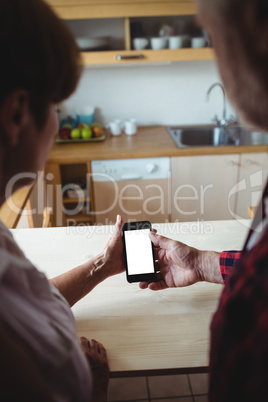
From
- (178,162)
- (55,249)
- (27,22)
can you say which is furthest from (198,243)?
(178,162)

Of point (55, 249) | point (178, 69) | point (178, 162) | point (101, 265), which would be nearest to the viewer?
point (101, 265)

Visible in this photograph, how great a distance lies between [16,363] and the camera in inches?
15.9

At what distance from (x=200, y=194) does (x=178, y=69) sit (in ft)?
3.17

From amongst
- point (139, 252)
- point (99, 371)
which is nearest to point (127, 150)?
point (139, 252)

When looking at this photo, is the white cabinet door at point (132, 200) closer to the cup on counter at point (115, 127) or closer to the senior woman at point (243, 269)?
the cup on counter at point (115, 127)

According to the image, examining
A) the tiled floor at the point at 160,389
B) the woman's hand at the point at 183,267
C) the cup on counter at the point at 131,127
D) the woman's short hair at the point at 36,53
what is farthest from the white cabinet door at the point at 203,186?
the woman's short hair at the point at 36,53

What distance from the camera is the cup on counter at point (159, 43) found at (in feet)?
7.19

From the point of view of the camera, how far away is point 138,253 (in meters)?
0.95

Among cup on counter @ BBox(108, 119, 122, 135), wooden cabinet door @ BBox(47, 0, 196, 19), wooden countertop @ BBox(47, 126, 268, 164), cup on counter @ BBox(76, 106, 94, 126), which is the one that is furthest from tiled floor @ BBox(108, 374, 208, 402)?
wooden cabinet door @ BBox(47, 0, 196, 19)

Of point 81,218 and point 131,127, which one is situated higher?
point 131,127

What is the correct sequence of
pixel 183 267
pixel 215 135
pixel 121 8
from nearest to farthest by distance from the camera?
pixel 183 267 < pixel 121 8 < pixel 215 135

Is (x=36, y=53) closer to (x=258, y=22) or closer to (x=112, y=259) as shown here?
(x=258, y=22)

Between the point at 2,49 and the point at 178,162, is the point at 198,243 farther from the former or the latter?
the point at 178,162

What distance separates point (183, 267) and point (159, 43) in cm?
171
